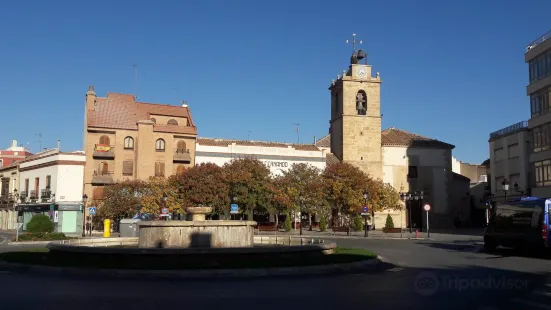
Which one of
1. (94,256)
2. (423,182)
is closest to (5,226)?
(423,182)

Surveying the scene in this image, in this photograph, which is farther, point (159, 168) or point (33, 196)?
point (159, 168)

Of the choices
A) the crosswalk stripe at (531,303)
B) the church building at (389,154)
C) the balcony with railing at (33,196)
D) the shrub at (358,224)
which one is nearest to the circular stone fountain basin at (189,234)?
the crosswalk stripe at (531,303)

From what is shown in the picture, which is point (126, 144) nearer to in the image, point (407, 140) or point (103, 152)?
point (103, 152)

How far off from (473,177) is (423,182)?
71.4 ft

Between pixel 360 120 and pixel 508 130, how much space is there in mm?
17115

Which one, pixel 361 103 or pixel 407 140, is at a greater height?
pixel 361 103

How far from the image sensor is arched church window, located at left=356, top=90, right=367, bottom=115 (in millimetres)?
63188

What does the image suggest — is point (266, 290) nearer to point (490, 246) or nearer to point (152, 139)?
point (490, 246)

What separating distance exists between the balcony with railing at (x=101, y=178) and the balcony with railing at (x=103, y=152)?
1.54 metres

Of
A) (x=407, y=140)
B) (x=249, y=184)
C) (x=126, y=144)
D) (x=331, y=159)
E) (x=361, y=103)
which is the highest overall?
(x=361, y=103)

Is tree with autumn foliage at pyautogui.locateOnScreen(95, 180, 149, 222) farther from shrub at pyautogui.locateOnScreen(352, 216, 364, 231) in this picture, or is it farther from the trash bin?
shrub at pyautogui.locateOnScreen(352, 216, 364, 231)

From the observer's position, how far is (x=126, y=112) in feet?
193

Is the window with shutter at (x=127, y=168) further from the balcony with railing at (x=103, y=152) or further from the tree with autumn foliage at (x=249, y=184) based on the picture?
the tree with autumn foliage at (x=249, y=184)

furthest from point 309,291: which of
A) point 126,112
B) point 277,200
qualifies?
point 126,112
